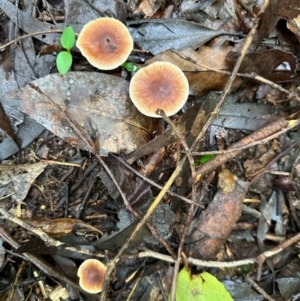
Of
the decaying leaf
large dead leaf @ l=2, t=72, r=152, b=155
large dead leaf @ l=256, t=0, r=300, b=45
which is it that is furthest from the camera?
the decaying leaf

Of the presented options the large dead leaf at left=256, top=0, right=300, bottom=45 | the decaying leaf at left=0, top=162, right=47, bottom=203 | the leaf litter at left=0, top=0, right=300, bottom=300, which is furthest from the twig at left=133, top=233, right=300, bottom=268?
the large dead leaf at left=256, top=0, right=300, bottom=45

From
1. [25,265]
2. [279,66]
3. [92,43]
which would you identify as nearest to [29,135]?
[92,43]

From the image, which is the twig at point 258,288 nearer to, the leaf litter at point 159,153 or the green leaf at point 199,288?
the leaf litter at point 159,153

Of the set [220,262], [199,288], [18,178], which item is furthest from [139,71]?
[199,288]

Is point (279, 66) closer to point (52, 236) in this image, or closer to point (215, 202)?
point (215, 202)

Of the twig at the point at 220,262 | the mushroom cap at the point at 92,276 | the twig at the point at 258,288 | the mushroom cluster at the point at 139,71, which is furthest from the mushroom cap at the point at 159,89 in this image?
the twig at the point at 258,288

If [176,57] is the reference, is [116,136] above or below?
below

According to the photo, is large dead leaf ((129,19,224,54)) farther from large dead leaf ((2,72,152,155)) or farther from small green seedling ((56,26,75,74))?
small green seedling ((56,26,75,74))

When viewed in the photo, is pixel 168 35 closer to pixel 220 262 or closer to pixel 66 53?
pixel 66 53
